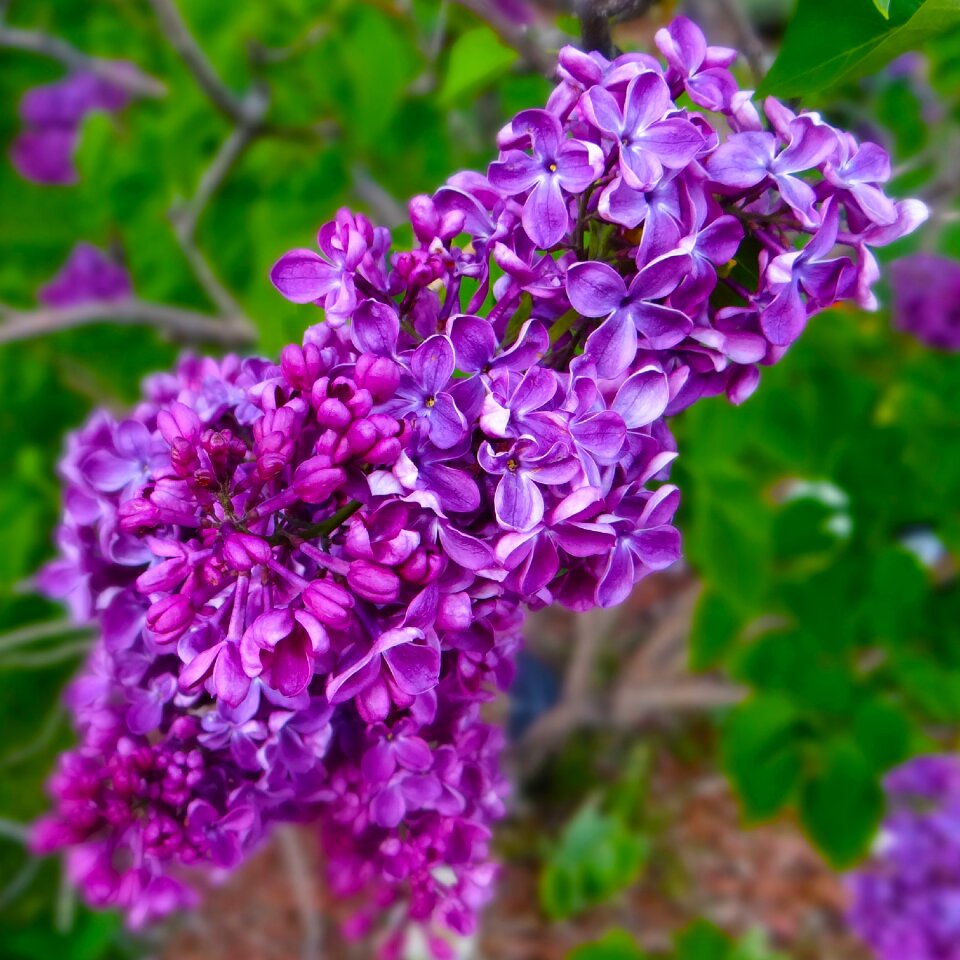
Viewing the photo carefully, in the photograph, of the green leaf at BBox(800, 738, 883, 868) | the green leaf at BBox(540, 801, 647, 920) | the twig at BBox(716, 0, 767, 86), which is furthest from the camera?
the green leaf at BBox(540, 801, 647, 920)

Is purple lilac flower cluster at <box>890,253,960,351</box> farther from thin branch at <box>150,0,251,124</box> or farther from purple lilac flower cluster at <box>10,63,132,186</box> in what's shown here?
purple lilac flower cluster at <box>10,63,132,186</box>

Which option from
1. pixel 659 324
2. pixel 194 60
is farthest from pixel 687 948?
pixel 194 60

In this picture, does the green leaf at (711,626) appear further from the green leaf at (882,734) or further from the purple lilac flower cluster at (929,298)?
the purple lilac flower cluster at (929,298)

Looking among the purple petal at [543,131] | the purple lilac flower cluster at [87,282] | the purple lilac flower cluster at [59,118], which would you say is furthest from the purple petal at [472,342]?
the purple lilac flower cluster at [59,118]

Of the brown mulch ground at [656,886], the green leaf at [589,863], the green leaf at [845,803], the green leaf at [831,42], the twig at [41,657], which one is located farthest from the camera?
the brown mulch ground at [656,886]

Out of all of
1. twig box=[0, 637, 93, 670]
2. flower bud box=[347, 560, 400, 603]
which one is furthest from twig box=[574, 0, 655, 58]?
twig box=[0, 637, 93, 670]
